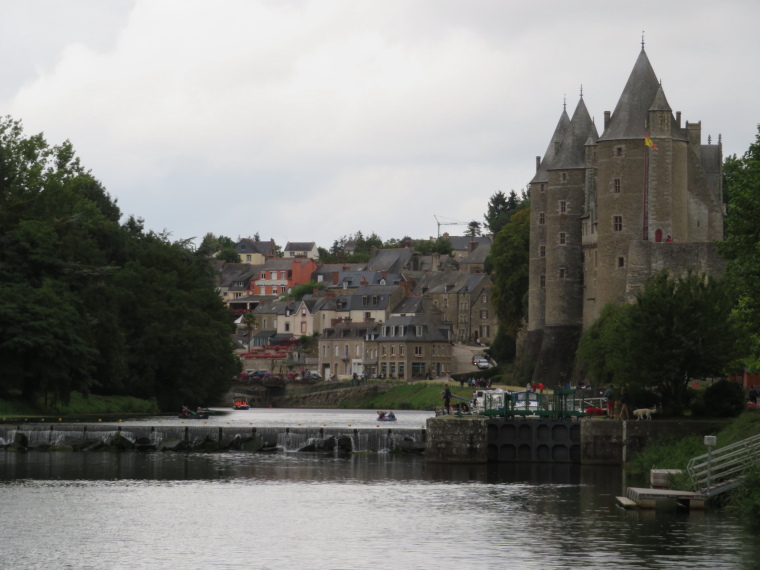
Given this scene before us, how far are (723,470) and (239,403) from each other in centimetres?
8608

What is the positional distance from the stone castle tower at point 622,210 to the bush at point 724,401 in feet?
114

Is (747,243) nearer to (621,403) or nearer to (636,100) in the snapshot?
(621,403)

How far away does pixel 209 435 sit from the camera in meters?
62.2

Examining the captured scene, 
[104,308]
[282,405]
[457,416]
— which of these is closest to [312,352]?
[282,405]

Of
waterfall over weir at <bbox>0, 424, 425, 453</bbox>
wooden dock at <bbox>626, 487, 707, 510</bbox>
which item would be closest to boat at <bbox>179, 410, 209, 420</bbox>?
waterfall over weir at <bbox>0, 424, 425, 453</bbox>

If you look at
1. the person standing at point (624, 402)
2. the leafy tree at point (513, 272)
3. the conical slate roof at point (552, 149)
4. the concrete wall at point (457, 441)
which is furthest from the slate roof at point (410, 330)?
the concrete wall at point (457, 441)

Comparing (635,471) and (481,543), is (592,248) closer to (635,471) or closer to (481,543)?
(635,471)

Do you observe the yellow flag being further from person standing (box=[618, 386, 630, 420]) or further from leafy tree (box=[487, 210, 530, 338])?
person standing (box=[618, 386, 630, 420])

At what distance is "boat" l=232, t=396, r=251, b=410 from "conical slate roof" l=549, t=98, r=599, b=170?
3113 centimetres

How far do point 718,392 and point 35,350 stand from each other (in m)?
34.6

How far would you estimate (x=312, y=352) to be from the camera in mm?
172500

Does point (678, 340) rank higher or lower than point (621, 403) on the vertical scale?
higher

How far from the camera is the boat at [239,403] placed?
122519 mm

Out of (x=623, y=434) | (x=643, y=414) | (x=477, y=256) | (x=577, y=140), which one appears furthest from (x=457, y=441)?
(x=477, y=256)
